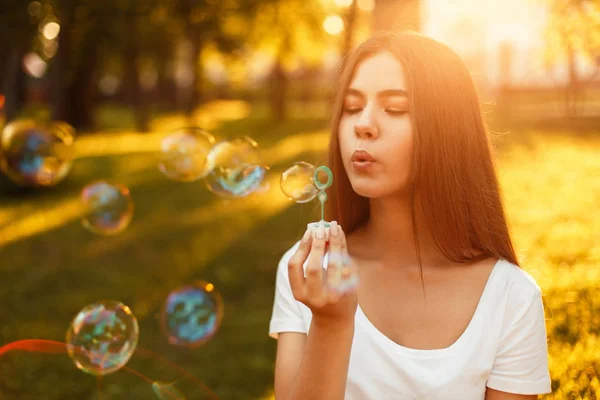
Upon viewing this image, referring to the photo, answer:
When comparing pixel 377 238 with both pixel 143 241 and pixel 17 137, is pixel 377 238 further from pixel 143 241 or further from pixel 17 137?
pixel 143 241

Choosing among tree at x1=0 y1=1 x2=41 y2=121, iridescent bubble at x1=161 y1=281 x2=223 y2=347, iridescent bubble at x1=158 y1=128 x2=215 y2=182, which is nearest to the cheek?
iridescent bubble at x1=161 y1=281 x2=223 y2=347

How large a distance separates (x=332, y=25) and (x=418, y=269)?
23.7m

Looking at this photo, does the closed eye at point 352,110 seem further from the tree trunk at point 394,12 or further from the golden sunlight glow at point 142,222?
the tree trunk at point 394,12

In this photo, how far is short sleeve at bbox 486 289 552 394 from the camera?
6.71 ft

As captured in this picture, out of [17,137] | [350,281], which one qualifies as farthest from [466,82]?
[17,137]

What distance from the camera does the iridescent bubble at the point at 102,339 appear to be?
3.55 meters

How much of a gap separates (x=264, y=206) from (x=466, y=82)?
922 centimetres

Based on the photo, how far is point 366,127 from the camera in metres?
2.02

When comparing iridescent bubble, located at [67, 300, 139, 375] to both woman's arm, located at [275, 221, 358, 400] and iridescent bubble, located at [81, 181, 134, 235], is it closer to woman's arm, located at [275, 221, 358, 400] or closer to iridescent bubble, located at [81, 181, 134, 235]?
iridescent bubble, located at [81, 181, 134, 235]

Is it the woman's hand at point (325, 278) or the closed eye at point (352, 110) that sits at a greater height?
the closed eye at point (352, 110)

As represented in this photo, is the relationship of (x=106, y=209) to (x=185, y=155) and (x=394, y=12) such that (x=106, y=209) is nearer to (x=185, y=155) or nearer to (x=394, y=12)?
(x=185, y=155)

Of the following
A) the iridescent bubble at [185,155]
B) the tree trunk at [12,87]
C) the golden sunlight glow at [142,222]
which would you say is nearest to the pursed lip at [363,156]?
the iridescent bubble at [185,155]

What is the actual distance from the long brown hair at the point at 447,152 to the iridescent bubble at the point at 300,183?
304mm

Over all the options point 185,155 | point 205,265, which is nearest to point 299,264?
point 185,155
